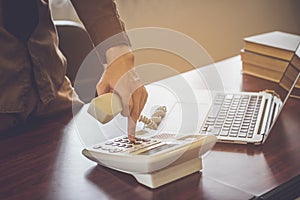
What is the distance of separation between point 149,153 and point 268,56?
0.86 metres

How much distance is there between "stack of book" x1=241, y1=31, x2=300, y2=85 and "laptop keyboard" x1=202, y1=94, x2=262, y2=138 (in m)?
0.25

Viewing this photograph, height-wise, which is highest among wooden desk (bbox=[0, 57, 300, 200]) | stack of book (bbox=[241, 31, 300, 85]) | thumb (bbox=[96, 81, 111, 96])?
stack of book (bbox=[241, 31, 300, 85])

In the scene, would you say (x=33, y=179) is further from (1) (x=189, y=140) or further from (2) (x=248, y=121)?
(2) (x=248, y=121)

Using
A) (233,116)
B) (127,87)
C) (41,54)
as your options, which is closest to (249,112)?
(233,116)

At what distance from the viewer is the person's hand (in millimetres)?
969

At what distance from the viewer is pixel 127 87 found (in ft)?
3.26

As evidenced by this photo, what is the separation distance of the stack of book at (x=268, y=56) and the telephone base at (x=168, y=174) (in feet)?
2.33

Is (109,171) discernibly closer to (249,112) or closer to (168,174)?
(168,174)

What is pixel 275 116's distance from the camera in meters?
1.17

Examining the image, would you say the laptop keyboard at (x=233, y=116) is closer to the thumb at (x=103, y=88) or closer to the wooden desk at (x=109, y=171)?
the wooden desk at (x=109, y=171)

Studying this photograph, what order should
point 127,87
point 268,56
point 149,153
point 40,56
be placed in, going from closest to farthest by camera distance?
point 149,153, point 127,87, point 40,56, point 268,56

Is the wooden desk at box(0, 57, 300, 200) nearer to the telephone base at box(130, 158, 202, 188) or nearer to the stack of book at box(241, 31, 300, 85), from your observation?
the telephone base at box(130, 158, 202, 188)

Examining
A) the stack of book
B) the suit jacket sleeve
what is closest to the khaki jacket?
the suit jacket sleeve

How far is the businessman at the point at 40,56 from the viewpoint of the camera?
109 cm
